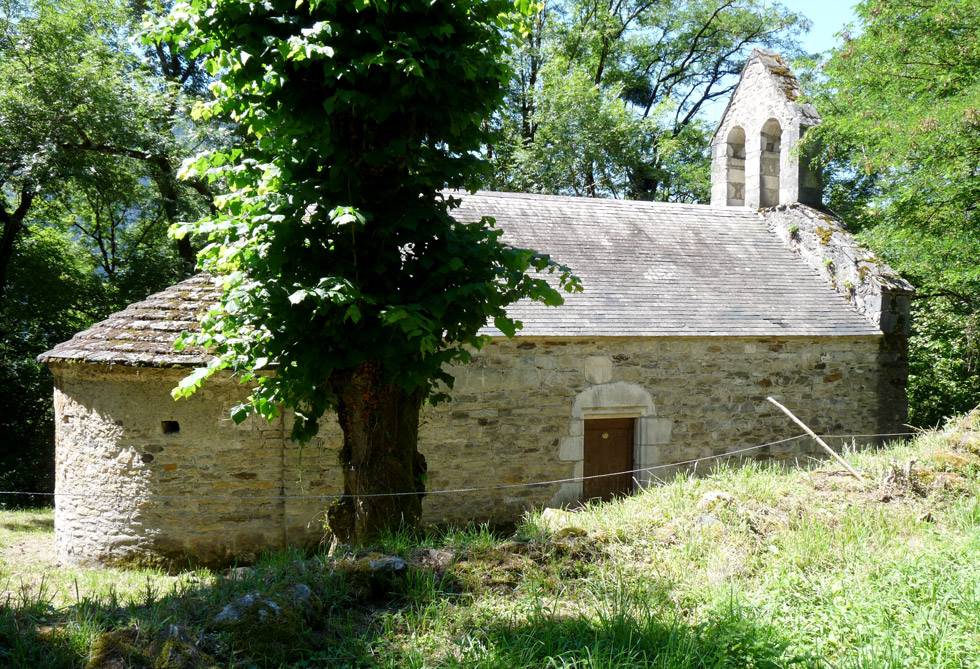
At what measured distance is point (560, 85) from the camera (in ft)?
63.7

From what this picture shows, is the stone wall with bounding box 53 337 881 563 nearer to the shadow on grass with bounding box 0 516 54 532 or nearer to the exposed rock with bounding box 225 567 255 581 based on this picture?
the shadow on grass with bounding box 0 516 54 532

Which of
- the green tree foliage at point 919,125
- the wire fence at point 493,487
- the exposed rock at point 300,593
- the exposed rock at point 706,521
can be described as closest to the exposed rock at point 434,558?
the exposed rock at point 300,593

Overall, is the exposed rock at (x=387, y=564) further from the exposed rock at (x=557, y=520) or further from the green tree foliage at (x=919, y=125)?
the green tree foliage at (x=919, y=125)

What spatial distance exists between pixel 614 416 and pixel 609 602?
18.1ft

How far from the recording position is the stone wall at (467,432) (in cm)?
785

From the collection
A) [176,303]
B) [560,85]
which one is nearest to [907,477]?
[176,303]

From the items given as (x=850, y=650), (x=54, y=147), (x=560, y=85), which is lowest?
(x=850, y=650)

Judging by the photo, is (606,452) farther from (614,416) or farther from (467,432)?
Result: (467,432)

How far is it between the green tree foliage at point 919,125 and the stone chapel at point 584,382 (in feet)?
3.68

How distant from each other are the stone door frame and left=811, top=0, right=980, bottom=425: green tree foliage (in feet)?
13.8

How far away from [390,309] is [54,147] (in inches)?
422

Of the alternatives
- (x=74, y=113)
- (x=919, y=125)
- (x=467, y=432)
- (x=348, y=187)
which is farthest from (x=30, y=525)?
(x=919, y=125)

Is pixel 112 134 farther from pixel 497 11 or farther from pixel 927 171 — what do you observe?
pixel 927 171

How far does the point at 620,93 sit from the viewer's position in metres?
21.9
